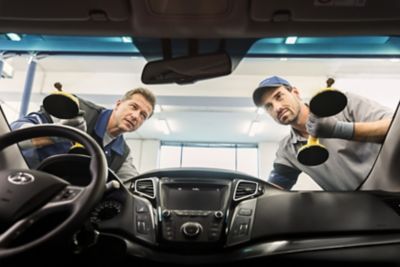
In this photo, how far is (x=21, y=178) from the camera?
811mm

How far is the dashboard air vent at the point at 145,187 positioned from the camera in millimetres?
1219

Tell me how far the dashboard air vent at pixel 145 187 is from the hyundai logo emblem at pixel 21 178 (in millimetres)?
466

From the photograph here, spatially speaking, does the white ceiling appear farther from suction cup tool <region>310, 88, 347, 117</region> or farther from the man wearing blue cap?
suction cup tool <region>310, 88, 347, 117</region>

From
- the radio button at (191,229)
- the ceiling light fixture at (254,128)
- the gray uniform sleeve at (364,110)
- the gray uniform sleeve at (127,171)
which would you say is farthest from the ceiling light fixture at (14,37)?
the ceiling light fixture at (254,128)

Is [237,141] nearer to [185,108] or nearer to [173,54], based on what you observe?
[185,108]

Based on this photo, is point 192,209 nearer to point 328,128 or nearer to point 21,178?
point 21,178

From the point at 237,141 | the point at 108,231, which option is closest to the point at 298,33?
the point at 108,231

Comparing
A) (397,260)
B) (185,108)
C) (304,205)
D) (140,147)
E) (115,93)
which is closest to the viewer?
(397,260)

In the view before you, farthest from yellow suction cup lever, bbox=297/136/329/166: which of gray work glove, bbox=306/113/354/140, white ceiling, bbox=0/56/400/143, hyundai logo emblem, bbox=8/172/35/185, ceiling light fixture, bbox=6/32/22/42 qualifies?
white ceiling, bbox=0/56/400/143

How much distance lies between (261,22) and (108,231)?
904 mm

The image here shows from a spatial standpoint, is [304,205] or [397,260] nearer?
[397,260]

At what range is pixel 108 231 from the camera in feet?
3.76

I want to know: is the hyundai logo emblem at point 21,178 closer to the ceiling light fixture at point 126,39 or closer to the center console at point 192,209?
the center console at point 192,209

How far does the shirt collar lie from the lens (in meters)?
1.87
